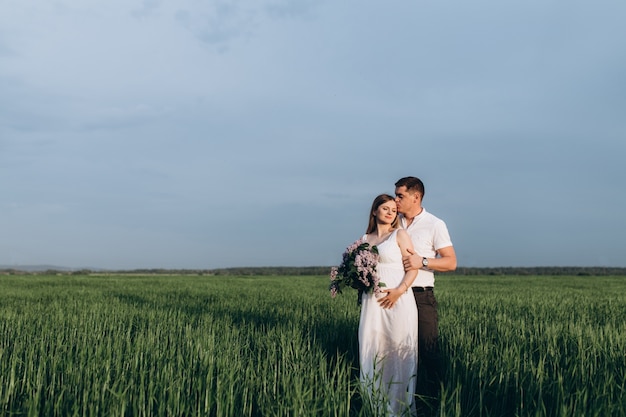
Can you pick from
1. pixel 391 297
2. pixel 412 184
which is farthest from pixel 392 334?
pixel 412 184

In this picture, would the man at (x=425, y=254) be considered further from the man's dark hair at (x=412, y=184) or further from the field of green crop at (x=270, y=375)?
the field of green crop at (x=270, y=375)

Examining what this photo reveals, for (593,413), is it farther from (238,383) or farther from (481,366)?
(238,383)

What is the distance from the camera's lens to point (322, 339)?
A: 7031 mm

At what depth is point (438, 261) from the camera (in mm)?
4355

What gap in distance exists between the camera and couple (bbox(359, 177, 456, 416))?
4.30 meters

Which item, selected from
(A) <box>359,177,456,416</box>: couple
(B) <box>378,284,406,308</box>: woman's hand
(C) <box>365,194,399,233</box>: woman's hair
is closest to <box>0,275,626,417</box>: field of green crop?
(A) <box>359,177,456,416</box>: couple

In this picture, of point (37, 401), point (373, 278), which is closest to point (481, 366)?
point (373, 278)

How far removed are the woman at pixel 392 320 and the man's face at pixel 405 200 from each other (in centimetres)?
11

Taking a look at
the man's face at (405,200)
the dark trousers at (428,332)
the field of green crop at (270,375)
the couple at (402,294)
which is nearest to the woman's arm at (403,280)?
the couple at (402,294)

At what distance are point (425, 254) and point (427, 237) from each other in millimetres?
157

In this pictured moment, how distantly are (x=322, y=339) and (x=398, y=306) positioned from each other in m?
2.94

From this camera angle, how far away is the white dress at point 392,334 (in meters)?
4.31

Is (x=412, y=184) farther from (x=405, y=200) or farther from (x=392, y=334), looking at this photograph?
(x=392, y=334)

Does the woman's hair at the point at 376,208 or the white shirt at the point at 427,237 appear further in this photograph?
the white shirt at the point at 427,237
